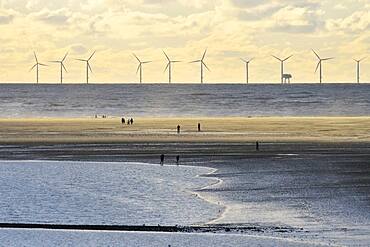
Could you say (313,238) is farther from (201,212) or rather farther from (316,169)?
(316,169)

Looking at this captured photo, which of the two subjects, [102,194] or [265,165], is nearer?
[102,194]

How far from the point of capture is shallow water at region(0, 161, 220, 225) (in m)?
37.6

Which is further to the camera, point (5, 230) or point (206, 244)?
point (5, 230)

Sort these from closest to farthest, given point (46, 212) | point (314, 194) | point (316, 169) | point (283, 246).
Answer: point (283, 246)
point (46, 212)
point (314, 194)
point (316, 169)

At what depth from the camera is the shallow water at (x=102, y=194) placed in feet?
123

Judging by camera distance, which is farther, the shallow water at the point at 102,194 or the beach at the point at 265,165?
the shallow water at the point at 102,194

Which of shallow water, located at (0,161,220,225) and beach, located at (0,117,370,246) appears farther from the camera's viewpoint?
shallow water, located at (0,161,220,225)

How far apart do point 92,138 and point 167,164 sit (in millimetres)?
31134

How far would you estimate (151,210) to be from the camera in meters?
39.5

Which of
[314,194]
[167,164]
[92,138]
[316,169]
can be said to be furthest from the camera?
[92,138]

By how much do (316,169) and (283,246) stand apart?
2707 centimetres

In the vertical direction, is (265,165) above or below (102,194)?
above

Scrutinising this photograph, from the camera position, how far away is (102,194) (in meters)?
45.0

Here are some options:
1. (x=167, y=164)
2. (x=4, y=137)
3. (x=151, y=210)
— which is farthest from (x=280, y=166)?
(x=4, y=137)
